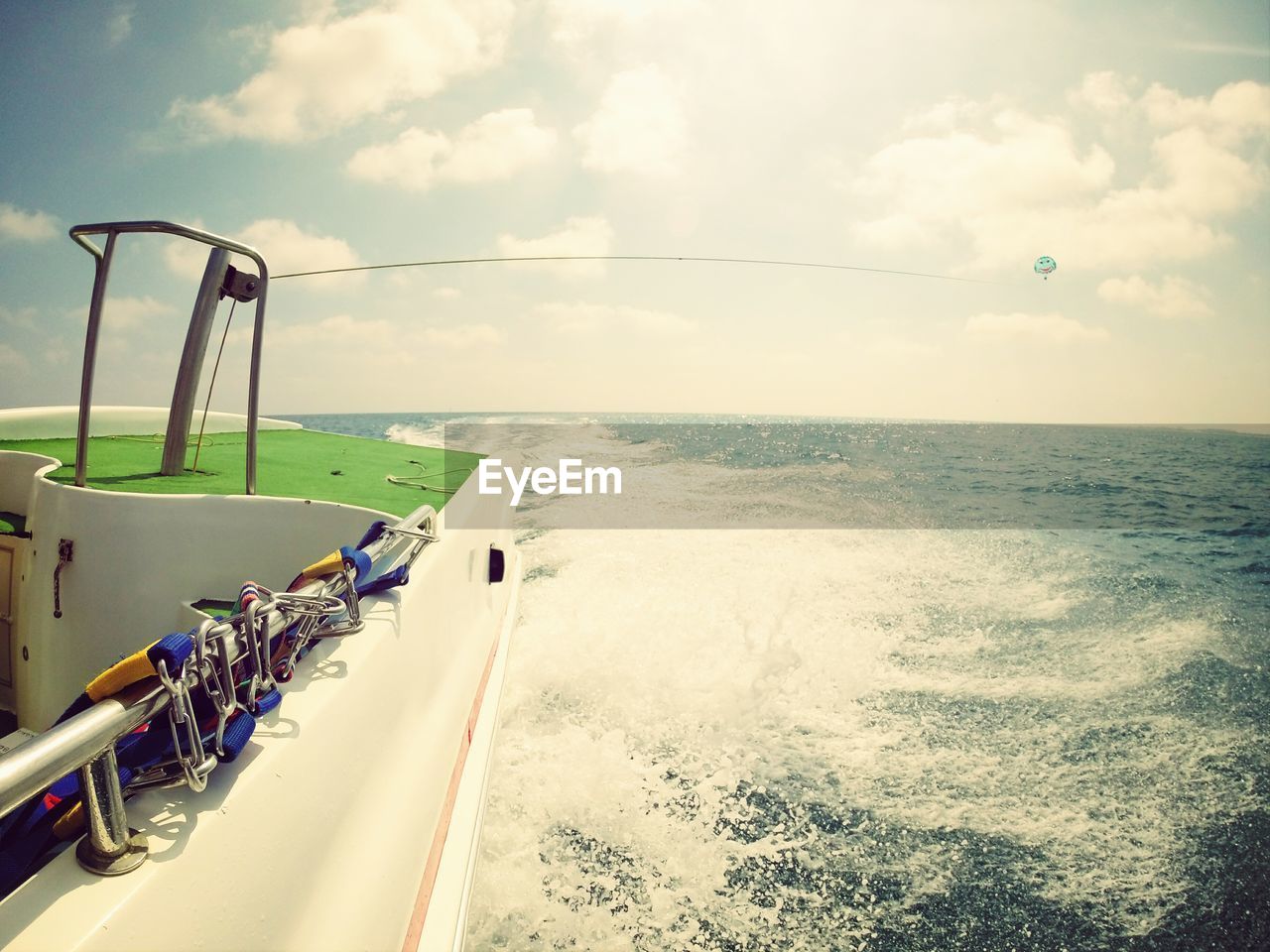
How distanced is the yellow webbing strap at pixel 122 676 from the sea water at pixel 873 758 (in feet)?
5.55

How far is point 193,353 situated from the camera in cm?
290

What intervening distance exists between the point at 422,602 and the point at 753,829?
1.75 metres

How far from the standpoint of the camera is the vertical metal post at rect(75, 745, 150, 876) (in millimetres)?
739

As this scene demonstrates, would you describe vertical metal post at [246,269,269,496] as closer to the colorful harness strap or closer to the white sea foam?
the colorful harness strap

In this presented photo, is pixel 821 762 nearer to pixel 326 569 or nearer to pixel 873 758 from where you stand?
pixel 873 758

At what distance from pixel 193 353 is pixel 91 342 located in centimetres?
79

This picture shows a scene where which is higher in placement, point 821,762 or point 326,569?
point 326,569

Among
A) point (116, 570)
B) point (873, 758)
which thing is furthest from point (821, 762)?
point (116, 570)

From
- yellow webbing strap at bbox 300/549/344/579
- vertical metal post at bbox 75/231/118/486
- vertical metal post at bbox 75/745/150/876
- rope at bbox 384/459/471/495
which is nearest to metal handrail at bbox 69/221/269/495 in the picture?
vertical metal post at bbox 75/231/118/486

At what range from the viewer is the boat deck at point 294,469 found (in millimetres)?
3168

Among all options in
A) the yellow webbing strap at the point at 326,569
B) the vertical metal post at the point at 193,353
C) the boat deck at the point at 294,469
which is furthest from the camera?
the boat deck at the point at 294,469

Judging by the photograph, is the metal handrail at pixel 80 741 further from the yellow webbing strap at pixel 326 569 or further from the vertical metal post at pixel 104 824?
the yellow webbing strap at pixel 326 569

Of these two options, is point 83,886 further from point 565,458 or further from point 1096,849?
point 565,458

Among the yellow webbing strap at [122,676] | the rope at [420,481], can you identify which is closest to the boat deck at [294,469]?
the rope at [420,481]
